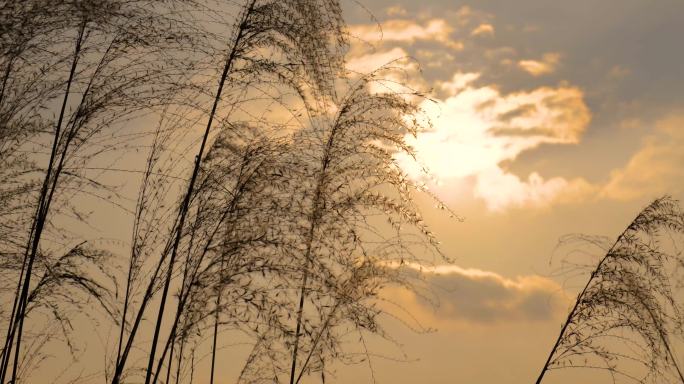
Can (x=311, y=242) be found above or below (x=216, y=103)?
below

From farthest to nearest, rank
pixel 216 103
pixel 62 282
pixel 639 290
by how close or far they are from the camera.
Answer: pixel 639 290, pixel 62 282, pixel 216 103

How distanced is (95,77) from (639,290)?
4086 millimetres

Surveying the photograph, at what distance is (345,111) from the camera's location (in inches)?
211

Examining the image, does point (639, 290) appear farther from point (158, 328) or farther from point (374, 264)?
point (158, 328)

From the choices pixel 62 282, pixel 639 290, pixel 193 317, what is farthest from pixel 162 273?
pixel 639 290

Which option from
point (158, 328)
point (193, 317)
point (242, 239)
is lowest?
point (158, 328)

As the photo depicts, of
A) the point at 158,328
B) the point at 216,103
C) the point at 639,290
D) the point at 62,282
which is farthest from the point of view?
the point at 639,290

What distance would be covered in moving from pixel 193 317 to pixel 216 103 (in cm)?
119

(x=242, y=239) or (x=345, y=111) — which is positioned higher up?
(x=345, y=111)

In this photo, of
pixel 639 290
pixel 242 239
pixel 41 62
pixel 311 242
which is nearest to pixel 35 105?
pixel 41 62

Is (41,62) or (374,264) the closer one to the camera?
(41,62)

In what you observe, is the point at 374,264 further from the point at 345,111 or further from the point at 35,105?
the point at 35,105

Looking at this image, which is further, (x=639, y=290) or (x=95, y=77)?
(x=639, y=290)

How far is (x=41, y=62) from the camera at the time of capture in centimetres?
432
